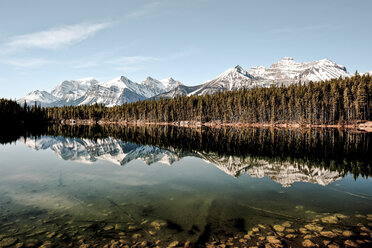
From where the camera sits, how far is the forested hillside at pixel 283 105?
11119 cm

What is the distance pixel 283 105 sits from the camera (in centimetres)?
13025

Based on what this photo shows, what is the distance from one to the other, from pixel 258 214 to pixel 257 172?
42.2 ft

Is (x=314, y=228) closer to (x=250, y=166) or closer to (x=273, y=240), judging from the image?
(x=273, y=240)

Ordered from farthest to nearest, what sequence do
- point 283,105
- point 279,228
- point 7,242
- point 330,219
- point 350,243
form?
point 283,105 → point 330,219 → point 279,228 → point 7,242 → point 350,243

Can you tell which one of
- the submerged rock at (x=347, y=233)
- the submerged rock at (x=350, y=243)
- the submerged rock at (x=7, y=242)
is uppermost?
the submerged rock at (x=350, y=243)

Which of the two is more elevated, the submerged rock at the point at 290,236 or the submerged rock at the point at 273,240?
the submerged rock at the point at 273,240

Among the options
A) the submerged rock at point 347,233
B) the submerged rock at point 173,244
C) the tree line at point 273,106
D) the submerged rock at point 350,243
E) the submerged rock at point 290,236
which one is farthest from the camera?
the tree line at point 273,106

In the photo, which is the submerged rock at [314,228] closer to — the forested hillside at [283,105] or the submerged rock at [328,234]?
the submerged rock at [328,234]

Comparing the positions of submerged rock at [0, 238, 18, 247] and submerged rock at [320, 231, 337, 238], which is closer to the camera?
submerged rock at [0, 238, 18, 247]

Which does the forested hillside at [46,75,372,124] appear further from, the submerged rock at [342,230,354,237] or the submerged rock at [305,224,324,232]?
the submerged rock at [305,224,324,232]

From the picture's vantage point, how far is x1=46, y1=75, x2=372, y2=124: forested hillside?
365 feet

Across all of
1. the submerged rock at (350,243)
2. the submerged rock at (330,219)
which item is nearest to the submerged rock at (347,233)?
the submerged rock at (350,243)

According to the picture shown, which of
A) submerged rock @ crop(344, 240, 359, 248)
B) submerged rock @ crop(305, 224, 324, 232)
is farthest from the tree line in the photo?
submerged rock @ crop(344, 240, 359, 248)

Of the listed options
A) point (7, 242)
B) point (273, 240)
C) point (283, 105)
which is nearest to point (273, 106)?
point (283, 105)
